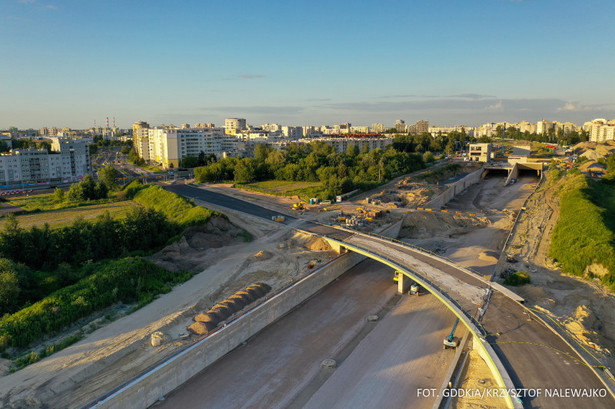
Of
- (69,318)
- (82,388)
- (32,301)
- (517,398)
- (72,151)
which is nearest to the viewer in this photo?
(517,398)

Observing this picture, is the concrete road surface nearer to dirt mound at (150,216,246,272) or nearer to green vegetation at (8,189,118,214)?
dirt mound at (150,216,246,272)

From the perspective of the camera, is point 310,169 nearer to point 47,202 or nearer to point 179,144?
point 47,202

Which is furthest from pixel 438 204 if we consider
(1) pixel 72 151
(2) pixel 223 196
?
(1) pixel 72 151

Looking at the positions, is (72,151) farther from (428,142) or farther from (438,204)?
(428,142)

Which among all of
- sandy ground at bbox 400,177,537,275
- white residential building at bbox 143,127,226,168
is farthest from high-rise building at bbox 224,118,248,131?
sandy ground at bbox 400,177,537,275

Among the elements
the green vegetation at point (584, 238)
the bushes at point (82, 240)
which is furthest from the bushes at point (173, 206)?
the green vegetation at point (584, 238)

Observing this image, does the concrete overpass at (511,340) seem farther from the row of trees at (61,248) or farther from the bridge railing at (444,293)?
the row of trees at (61,248)
